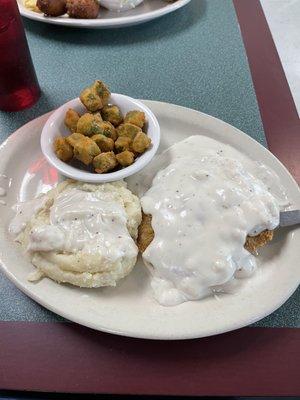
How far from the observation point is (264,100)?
137 centimetres

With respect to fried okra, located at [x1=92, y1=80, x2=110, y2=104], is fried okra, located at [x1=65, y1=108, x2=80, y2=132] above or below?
below

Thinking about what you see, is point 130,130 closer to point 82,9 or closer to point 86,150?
point 86,150

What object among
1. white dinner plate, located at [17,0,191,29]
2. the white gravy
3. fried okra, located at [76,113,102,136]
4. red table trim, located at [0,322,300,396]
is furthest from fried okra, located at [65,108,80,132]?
white dinner plate, located at [17,0,191,29]

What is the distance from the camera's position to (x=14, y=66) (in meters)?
1.22

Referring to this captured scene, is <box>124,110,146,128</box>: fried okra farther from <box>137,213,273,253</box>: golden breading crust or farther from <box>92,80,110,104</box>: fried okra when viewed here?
<box>137,213,273,253</box>: golden breading crust

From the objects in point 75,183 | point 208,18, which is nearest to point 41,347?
point 75,183

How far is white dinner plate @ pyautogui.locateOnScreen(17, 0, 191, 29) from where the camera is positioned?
1.53 meters

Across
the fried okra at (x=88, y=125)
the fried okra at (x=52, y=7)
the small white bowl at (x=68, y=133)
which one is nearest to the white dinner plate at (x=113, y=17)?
the fried okra at (x=52, y=7)

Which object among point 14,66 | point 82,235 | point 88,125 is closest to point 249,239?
point 82,235

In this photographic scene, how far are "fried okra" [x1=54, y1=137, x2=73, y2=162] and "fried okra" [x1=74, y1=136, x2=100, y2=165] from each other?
0.02 metres

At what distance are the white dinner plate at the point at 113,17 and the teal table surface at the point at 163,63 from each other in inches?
2.2

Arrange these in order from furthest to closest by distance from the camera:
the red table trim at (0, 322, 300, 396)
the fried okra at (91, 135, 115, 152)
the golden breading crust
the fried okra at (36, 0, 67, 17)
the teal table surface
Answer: the fried okra at (36, 0, 67, 17), the teal table surface, the fried okra at (91, 135, 115, 152), the golden breading crust, the red table trim at (0, 322, 300, 396)

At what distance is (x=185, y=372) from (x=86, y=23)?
121 cm

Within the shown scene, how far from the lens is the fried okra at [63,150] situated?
1034 mm
